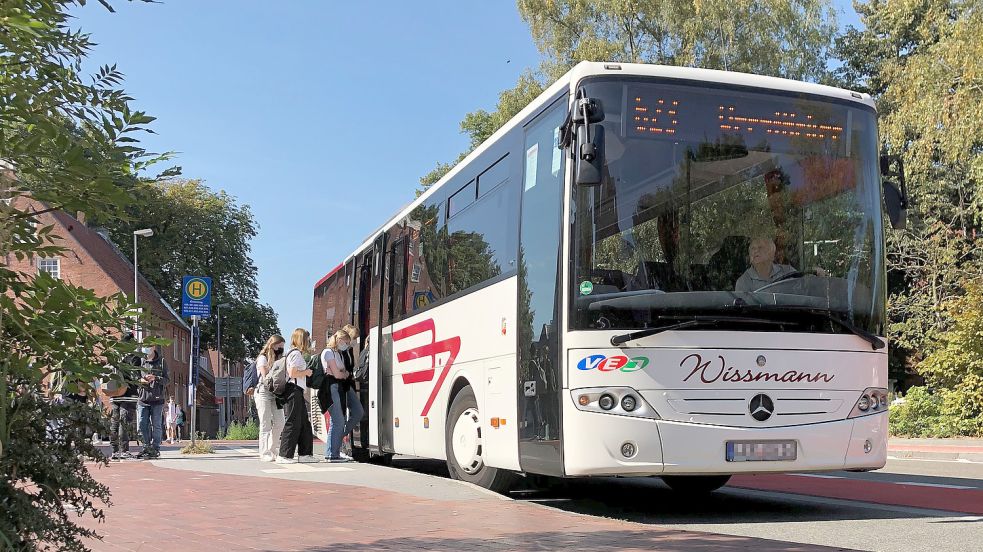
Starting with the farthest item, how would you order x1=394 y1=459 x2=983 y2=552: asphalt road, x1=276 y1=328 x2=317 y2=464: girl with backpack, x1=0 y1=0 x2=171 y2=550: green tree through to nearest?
x1=276 y1=328 x2=317 y2=464: girl with backpack → x1=394 y1=459 x2=983 y2=552: asphalt road → x1=0 y1=0 x2=171 y2=550: green tree

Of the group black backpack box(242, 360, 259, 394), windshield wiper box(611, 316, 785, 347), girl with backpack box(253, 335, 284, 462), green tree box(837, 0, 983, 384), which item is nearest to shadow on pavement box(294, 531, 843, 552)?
windshield wiper box(611, 316, 785, 347)

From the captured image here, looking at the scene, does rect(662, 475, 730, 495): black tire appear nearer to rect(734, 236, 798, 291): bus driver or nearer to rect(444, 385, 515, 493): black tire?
rect(444, 385, 515, 493): black tire

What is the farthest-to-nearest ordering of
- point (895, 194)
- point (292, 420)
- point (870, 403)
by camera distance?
point (292, 420)
point (895, 194)
point (870, 403)

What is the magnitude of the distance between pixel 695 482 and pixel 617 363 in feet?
10.9

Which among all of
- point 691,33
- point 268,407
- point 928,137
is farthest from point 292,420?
point 691,33

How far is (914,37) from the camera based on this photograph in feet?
137

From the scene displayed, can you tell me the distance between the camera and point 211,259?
64688 millimetres

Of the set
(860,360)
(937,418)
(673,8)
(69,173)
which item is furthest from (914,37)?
(69,173)

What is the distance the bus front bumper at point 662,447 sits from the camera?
8023mm

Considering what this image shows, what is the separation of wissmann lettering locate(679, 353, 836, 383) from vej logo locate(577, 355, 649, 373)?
1.01 ft

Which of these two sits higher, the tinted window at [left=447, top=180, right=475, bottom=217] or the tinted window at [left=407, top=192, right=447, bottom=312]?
the tinted window at [left=447, top=180, right=475, bottom=217]

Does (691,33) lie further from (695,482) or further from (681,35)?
(695,482)

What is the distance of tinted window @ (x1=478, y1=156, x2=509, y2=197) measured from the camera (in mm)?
10398

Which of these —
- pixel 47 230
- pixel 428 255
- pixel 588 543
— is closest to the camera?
pixel 47 230
